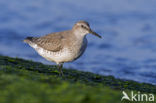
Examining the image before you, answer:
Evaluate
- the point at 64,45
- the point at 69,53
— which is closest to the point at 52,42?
the point at 64,45

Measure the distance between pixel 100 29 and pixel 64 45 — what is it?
12.3 meters

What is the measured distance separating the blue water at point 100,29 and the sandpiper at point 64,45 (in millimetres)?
4961

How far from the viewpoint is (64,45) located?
9.84 m

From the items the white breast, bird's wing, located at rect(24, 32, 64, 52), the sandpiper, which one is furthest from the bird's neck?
bird's wing, located at rect(24, 32, 64, 52)

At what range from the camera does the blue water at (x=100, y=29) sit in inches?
668

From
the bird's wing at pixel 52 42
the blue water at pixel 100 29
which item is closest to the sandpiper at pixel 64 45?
the bird's wing at pixel 52 42

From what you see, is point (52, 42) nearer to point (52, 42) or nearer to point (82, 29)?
point (52, 42)

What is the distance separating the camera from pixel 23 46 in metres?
19.7

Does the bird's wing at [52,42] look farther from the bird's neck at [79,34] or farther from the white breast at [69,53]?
the bird's neck at [79,34]

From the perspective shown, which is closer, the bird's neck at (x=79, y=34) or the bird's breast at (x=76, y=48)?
the bird's breast at (x=76, y=48)

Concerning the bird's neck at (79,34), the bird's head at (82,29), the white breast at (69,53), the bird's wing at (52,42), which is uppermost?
the bird's head at (82,29)

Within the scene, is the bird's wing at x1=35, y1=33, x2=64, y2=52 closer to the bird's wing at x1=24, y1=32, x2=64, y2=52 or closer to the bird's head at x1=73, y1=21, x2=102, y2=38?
the bird's wing at x1=24, y1=32, x2=64, y2=52

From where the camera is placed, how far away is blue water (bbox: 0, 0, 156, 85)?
1695 centimetres

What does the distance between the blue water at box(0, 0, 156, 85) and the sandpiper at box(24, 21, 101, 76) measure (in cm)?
496
